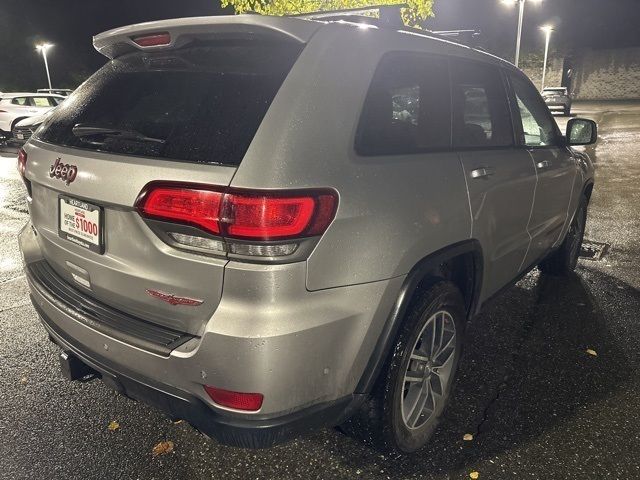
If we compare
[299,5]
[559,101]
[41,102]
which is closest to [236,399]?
[299,5]

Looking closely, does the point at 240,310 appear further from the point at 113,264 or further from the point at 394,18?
the point at 394,18

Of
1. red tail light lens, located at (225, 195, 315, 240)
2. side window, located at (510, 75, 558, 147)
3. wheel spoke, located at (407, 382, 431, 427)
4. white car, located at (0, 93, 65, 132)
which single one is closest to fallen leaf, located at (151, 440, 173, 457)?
wheel spoke, located at (407, 382, 431, 427)

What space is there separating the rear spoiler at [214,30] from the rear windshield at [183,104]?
1.6 inches

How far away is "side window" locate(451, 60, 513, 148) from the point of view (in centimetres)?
252

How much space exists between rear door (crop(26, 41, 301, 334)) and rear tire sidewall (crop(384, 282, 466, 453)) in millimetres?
847

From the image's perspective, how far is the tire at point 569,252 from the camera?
4.49 meters

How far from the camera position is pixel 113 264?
1.86 meters

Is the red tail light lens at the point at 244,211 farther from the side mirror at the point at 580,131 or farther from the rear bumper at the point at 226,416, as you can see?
the side mirror at the point at 580,131

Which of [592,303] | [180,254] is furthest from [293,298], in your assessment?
[592,303]

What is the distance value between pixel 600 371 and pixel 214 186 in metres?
2.67

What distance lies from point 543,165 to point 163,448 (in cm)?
277

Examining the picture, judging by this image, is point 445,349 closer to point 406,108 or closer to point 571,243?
point 406,108

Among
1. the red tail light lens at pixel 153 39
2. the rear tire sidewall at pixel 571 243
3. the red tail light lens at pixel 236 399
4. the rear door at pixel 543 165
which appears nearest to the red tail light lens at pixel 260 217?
the red tail light lens at pixel 236 399

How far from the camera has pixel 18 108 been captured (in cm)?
1638
